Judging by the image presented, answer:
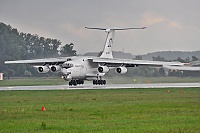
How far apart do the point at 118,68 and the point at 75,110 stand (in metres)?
42.3

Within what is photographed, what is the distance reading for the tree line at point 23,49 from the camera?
102562 mm

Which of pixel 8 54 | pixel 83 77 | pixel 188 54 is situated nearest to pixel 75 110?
pixel 83 77

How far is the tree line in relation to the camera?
103 metres

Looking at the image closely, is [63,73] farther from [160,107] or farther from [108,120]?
[108,120]

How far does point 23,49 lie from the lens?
11088 cm

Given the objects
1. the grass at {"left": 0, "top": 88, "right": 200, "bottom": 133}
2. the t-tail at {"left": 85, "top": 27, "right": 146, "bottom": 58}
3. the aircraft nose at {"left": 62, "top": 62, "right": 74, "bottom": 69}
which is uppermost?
the t-tail at {"left": 85, "top": 27, "right": 146, "bottom": 58}

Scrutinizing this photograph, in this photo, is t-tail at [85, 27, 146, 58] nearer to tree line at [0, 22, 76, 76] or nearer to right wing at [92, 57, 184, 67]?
right wing at [92, 57, 184, 67]

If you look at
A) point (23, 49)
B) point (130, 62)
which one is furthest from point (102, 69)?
point (23, 49)

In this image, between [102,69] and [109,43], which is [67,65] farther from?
[109,43]

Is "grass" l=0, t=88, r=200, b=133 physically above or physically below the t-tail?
below

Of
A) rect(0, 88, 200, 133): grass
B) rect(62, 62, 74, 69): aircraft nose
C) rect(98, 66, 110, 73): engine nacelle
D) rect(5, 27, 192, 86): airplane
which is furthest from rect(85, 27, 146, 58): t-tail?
rect(0, 88, 200, 133): grass

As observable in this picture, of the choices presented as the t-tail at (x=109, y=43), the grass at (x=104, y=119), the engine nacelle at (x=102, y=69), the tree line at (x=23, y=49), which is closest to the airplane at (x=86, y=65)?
the engine nacelle at (x=102, y=69)

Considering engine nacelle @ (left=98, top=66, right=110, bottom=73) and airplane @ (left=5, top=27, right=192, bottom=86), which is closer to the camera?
airplane @ (left=5, top=27, right=192, bottom=86)

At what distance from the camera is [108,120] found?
24297mm
